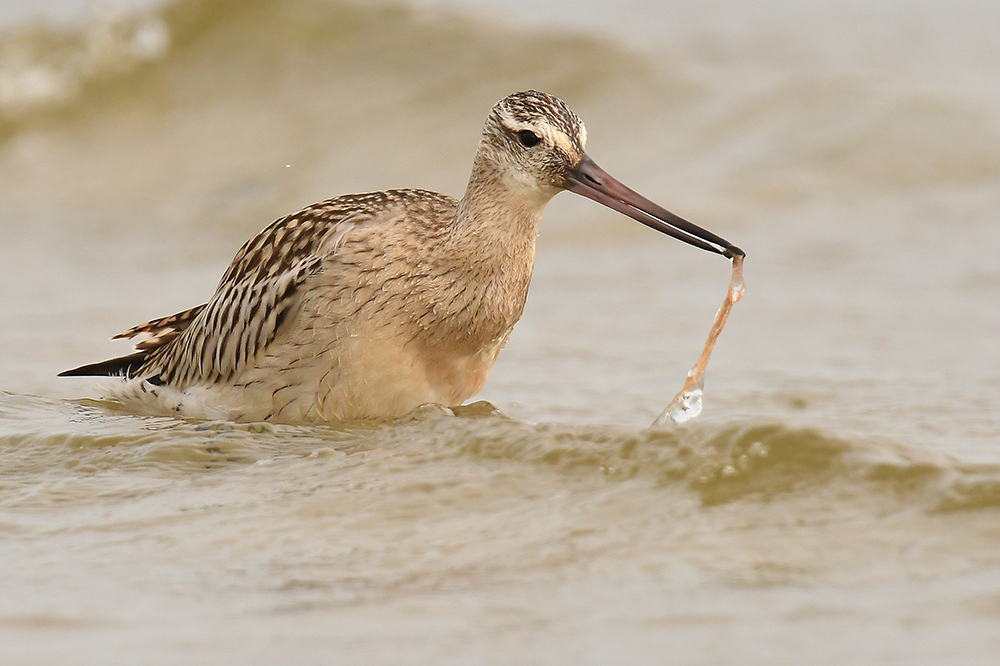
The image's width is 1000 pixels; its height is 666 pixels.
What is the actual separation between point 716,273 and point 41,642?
752 centimetres

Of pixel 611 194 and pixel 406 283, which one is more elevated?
pixel 611 194

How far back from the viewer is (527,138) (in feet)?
21.7

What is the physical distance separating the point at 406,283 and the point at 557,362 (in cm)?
269

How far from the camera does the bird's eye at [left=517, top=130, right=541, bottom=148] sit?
6.59 metres

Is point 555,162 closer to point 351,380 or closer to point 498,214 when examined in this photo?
point 498,214

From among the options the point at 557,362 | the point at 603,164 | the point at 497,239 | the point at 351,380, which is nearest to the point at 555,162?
the point at 497,239

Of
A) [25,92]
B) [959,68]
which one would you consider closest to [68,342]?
[25,92]

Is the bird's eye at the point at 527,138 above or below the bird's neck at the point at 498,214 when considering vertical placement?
above

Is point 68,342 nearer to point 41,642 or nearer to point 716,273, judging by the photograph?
point 716,273

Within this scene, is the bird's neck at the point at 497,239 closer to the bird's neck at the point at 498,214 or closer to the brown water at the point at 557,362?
the bird's neck at the point at 498,214

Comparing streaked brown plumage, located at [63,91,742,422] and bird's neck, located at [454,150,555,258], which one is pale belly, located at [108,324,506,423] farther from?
bird's neck, located at [454,150,555,258]

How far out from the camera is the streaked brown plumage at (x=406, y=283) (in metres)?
6.51

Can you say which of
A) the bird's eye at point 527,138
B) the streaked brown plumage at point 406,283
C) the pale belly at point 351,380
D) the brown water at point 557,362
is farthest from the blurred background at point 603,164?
the bird's eye at point 527,138

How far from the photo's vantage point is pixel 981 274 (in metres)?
10.4
